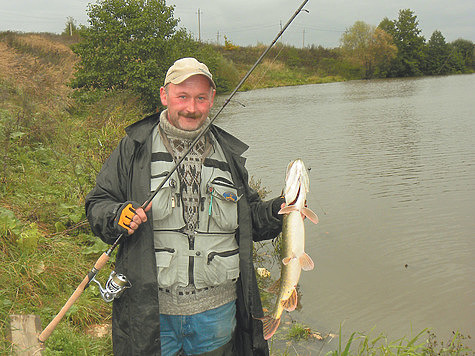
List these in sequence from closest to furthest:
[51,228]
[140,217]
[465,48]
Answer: [140,217]
[51,228]
[465,48]

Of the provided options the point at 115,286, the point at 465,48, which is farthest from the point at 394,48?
the point at 115,286

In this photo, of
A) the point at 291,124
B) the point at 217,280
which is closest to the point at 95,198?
the point at 217,280

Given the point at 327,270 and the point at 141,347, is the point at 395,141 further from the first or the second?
the point at 141,347

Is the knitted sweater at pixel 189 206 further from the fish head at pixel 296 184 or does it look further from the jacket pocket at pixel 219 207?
the fish head at pixel 296 184

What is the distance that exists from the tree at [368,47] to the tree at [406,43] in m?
1.35

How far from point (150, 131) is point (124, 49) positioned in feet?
66.9

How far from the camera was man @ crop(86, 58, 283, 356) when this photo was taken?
2.51 meters

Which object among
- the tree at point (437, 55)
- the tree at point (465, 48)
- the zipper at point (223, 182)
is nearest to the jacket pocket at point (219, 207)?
the zipper at point (223, 182)

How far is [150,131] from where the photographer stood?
2.72 metres

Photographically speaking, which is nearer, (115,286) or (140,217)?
(140,217)

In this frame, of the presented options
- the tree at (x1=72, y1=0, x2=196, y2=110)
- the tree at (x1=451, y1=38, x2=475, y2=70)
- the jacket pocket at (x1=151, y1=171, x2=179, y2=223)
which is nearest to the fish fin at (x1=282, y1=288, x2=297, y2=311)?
the jacket pocket at (x1=151, y1=171, x2=179, y2=223)

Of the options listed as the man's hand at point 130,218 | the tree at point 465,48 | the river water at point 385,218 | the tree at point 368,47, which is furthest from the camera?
the tree at point 368,47

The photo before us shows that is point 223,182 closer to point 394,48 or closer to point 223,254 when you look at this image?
point 223,254

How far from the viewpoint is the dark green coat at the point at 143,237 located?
8.16 ft
